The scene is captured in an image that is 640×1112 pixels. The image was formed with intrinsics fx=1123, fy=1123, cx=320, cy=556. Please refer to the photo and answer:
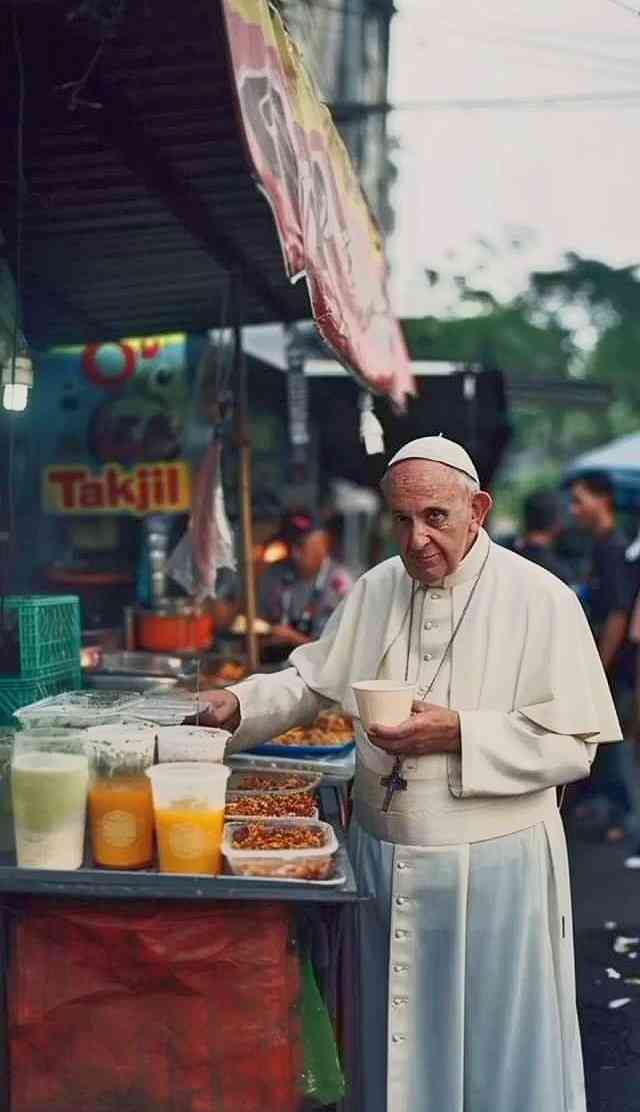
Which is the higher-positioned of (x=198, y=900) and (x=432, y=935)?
(x=198, y=900)

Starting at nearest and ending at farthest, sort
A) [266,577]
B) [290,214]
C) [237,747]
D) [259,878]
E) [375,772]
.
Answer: [259,878]
[290,214]
[375,772]
[237,747]
[266,577]

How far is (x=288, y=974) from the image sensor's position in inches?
110

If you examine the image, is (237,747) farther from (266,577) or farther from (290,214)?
(266,577)

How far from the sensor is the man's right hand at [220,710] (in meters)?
3.35

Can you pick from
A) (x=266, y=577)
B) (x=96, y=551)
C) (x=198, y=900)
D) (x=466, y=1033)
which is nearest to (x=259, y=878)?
(x=198, y=900)

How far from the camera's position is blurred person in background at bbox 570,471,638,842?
A: 7711mm

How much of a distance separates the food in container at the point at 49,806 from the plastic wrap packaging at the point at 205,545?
9.69 ft

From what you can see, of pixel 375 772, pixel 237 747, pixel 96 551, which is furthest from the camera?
pixel 96 551

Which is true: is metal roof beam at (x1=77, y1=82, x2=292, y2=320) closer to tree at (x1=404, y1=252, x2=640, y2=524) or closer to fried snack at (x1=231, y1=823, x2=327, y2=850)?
fried snack at (x1=231, y1=823, x2=327, y2=850)

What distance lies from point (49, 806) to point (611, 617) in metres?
5.68

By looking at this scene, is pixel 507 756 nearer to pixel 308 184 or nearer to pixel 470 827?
pixel 470 827

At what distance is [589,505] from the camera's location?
7.95 m

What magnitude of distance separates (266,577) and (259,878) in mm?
5902

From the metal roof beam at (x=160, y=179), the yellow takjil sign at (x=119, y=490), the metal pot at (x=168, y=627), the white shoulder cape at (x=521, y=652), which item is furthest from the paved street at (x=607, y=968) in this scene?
the metal roof beam at (x=160, y=179)
